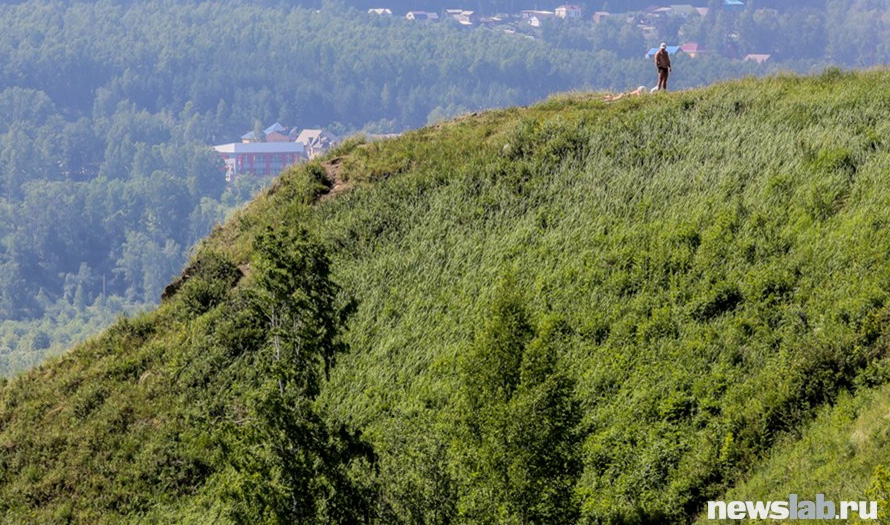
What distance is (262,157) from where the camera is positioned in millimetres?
187875

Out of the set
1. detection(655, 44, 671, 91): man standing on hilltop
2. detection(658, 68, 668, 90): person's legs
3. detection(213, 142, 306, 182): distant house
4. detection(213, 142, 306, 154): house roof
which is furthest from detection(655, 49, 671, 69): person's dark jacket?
detection(213, 142, 306, 154): house roof

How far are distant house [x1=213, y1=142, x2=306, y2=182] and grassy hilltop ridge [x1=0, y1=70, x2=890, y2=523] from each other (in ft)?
512

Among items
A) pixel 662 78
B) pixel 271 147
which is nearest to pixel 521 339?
pixel 662 78

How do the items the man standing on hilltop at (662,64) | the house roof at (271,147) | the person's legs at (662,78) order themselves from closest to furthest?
the man standing on hilltop at (662,64) → the person's legs at (662,78) → the house roof at (271,147)

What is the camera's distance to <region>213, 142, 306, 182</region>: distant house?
186 metres

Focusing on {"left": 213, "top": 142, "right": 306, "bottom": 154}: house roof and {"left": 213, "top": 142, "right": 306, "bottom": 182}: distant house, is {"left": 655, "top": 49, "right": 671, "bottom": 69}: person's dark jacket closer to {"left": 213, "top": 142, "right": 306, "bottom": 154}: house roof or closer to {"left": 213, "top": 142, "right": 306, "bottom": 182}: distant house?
{"left": 213, "top": 142, "right": 306, "bottom": 182}: distant house

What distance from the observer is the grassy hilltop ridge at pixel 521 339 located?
1481 centimetres

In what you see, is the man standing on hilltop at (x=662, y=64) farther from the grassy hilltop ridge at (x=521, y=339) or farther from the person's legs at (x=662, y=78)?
the grassy hilltop ridge at (x=521, y=339)

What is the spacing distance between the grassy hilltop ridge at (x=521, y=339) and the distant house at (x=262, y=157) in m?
156

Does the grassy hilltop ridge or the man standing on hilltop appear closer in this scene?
the grassy hilltop ridge

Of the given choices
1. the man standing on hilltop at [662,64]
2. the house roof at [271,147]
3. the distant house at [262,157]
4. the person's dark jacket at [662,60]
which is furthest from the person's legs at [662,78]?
the house roof at [271,147]

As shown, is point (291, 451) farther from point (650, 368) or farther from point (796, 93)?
point (796, 93)

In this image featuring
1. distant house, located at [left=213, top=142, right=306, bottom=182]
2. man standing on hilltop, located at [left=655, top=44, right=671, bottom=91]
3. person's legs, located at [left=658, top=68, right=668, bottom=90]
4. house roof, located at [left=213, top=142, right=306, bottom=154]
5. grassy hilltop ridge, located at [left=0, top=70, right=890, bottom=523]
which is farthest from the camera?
house roof, located at [left=213, top=142, right=306, bottom=154]

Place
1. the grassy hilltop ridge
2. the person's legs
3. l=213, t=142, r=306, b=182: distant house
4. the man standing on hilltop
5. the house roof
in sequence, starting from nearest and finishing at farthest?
the grassy hilltop ridge
the man standing on hilltop
the person's legs
l=213, t=142, r=306, b=182: distant house
the house roof
